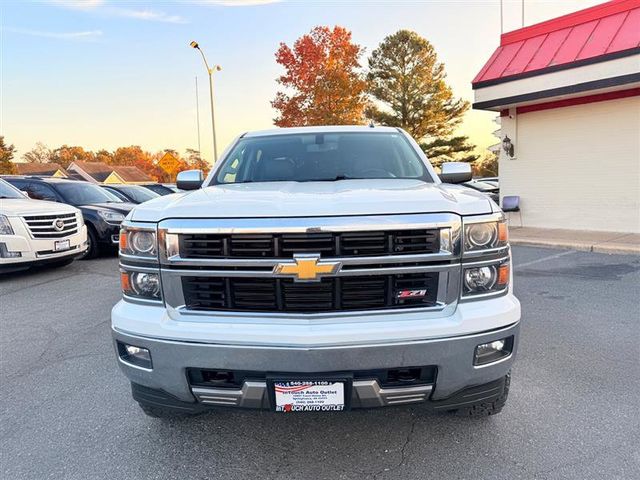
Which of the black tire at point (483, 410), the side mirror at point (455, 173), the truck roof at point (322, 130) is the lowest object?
the black tire at point (483, 410)

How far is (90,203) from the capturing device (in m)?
10.1

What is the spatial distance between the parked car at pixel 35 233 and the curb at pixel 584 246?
8.86 metres

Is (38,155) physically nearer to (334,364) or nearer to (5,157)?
(5,157)

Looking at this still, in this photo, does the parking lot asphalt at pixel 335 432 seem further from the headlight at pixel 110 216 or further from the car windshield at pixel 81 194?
the car windshield at pixel 81 194

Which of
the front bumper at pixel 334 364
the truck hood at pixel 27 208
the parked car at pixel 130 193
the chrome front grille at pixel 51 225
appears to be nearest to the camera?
the front bumper at pixel 334 364

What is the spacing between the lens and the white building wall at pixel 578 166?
33.8 ft

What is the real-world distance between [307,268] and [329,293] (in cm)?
17

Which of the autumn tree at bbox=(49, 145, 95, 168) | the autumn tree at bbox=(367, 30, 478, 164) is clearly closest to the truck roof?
the autumn tree at bbox=(367, 30, 478, 164)

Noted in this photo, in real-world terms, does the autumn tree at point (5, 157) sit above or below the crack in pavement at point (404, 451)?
above

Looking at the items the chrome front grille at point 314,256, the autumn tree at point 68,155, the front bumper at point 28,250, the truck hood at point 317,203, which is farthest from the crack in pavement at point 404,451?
the autumn tree at point 68,155

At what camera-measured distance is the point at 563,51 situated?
1064 cm

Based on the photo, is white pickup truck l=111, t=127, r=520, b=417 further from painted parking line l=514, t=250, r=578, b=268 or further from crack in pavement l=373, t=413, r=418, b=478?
painted parking line l=514, t=250, r=578, b=268

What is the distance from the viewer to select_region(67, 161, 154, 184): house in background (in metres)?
62.0

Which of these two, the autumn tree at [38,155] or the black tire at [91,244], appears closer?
the black tire at [91,244]
